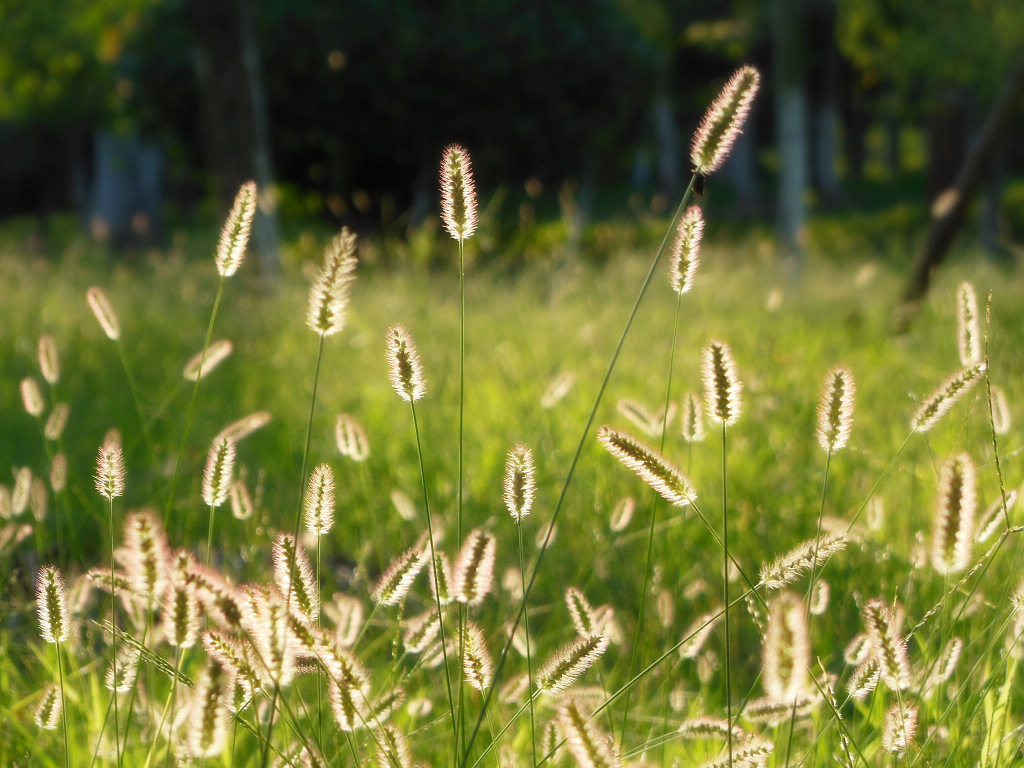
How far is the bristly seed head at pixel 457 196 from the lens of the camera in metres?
0.98

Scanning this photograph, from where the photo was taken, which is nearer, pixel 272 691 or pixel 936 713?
pixel 272 691

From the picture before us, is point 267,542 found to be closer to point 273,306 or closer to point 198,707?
point 198,707

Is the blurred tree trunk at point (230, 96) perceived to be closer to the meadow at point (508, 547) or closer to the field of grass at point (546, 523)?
the field of grass at point (546, 523)

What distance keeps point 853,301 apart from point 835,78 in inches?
956

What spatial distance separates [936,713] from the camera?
3.92 feet

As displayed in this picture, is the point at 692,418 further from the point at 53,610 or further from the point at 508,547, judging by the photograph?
the point at 508,547

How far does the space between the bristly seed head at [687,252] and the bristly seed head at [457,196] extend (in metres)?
0.21

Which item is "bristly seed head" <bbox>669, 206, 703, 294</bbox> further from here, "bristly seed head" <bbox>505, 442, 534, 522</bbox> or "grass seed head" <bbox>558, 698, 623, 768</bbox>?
"grass seed head" <bbox>558, 698, 623, 768</bbox>

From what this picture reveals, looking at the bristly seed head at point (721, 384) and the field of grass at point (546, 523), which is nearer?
the bristly seed head at point (721, 384)

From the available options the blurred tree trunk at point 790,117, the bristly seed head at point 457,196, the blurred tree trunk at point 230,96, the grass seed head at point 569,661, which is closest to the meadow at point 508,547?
the grass seed head at point 569,661

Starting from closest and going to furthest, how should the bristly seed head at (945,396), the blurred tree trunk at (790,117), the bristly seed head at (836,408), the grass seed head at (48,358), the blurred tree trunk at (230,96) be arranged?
1. the bristly seed head at (836,408)
2. the bristly seed head at (945,396)
3. the grass seed head at (48,358)
4. the blurred tree trunk at (230,96)
5. the blurred tree trunk at (790,117)

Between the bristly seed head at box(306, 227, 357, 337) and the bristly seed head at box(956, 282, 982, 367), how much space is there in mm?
880

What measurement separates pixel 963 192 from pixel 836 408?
3.84 metres

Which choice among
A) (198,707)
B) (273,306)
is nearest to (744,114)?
(198,707)
